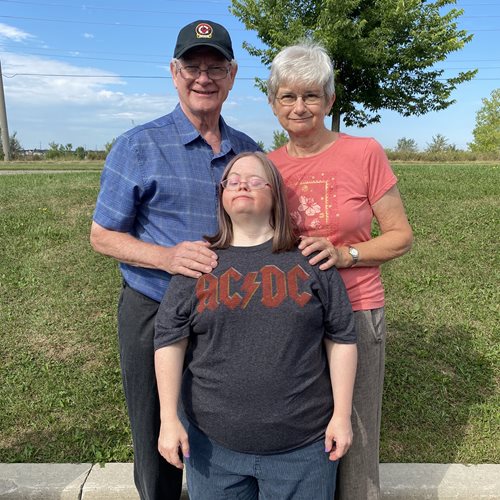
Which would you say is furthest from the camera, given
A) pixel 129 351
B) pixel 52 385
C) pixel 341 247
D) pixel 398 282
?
pixel 398 282

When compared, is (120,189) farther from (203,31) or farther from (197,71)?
(203,31)

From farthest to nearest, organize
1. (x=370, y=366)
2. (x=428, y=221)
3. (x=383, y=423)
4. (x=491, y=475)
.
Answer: (x=428, y=221), (x=383, y=423), (x=491, y=475), (x=370, y=366)

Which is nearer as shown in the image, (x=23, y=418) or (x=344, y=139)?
(x=344, y=139)

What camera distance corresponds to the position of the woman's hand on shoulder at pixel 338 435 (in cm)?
177

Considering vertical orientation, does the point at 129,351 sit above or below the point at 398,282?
above

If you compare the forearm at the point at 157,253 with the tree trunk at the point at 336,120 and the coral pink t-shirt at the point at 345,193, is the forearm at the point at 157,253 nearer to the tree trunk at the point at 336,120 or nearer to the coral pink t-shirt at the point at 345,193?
the coral pink t-shirt at the point at 345,193

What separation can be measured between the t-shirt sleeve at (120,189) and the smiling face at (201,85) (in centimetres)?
31

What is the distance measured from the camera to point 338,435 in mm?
1772

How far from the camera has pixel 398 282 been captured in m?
5.18

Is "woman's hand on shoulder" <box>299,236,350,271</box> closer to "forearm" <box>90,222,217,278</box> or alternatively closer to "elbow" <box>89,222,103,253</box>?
"forearm" <box>90,222,217,278</box>

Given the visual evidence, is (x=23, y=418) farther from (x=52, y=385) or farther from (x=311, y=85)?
(x=311, y=85)

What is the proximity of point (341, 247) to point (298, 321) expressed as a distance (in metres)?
0.37

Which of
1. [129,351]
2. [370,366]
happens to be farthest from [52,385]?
[370,366]

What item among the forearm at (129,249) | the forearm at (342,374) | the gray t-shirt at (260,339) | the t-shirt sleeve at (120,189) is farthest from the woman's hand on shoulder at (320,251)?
the t-shirt sleeve at (120,189)
